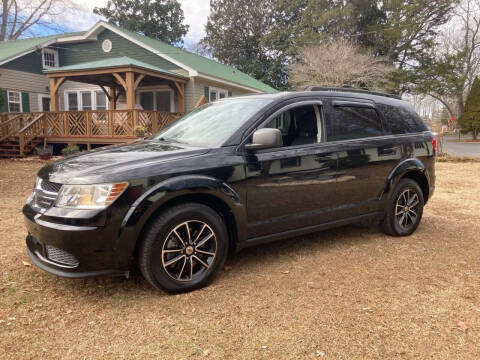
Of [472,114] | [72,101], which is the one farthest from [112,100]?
[472,114]

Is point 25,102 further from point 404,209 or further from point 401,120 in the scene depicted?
point 404,209

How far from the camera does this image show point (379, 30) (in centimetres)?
3078

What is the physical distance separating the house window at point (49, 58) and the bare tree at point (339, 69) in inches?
635

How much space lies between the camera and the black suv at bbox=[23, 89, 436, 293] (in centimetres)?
285

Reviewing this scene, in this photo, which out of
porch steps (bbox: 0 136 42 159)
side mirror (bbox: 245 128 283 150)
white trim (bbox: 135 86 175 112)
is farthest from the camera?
white trim (bbox: 135 86 175 112)

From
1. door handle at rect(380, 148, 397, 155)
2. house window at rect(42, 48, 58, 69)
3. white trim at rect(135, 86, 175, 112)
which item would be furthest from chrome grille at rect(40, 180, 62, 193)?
house window at rect(42, 48, 58, 69)

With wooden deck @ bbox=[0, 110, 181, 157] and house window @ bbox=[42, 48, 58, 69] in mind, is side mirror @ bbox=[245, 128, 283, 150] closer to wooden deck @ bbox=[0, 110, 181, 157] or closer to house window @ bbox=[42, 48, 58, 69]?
wooden deck @ bbox=[0, 110, 181, 157]

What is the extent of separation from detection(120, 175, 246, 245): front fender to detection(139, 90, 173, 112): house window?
1547 centimetres

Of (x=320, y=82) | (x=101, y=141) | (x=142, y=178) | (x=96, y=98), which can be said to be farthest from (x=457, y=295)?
(x=320, y=82)

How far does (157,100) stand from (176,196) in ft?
53.2

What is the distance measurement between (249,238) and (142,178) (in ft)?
3.90

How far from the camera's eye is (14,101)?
17750 millimetres

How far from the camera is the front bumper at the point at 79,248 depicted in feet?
9.04

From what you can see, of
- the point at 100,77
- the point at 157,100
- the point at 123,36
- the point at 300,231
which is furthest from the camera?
the point at 157,100
